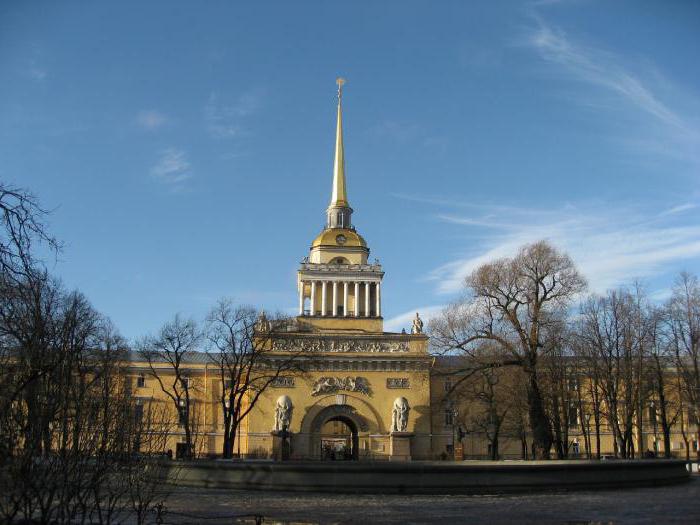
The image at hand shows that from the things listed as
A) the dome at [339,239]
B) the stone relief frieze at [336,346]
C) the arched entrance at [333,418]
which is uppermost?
the dome at [339,239]

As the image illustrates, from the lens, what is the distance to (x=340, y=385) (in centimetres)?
4841

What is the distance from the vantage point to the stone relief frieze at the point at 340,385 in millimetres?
48156

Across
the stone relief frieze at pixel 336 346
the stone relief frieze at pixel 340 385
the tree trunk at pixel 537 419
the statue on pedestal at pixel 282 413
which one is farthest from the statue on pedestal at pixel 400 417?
the tree trunk at pixel 537 419

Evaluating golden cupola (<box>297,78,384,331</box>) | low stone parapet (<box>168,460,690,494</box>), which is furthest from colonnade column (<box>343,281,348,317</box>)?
low stone parapet (<box>168,460,690,494</box>)

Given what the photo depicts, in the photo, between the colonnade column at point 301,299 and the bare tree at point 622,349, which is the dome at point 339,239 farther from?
the bare tree at point 622,349

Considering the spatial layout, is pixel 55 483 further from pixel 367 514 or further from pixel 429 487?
pixel 429 487

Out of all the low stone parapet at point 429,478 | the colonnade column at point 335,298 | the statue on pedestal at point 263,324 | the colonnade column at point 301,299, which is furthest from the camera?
the colonnade column at point 301,299

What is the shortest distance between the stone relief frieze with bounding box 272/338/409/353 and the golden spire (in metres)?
19.7

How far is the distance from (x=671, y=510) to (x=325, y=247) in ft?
156

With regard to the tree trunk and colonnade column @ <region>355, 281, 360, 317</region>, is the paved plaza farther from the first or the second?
colonnade column @ <region>355, 281, 360, 317</region>

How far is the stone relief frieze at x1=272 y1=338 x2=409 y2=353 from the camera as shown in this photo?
4850 cm

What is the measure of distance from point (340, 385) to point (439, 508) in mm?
31544

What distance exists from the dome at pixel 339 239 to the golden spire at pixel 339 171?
3263 millimetres

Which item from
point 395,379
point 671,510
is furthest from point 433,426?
point 671,510
